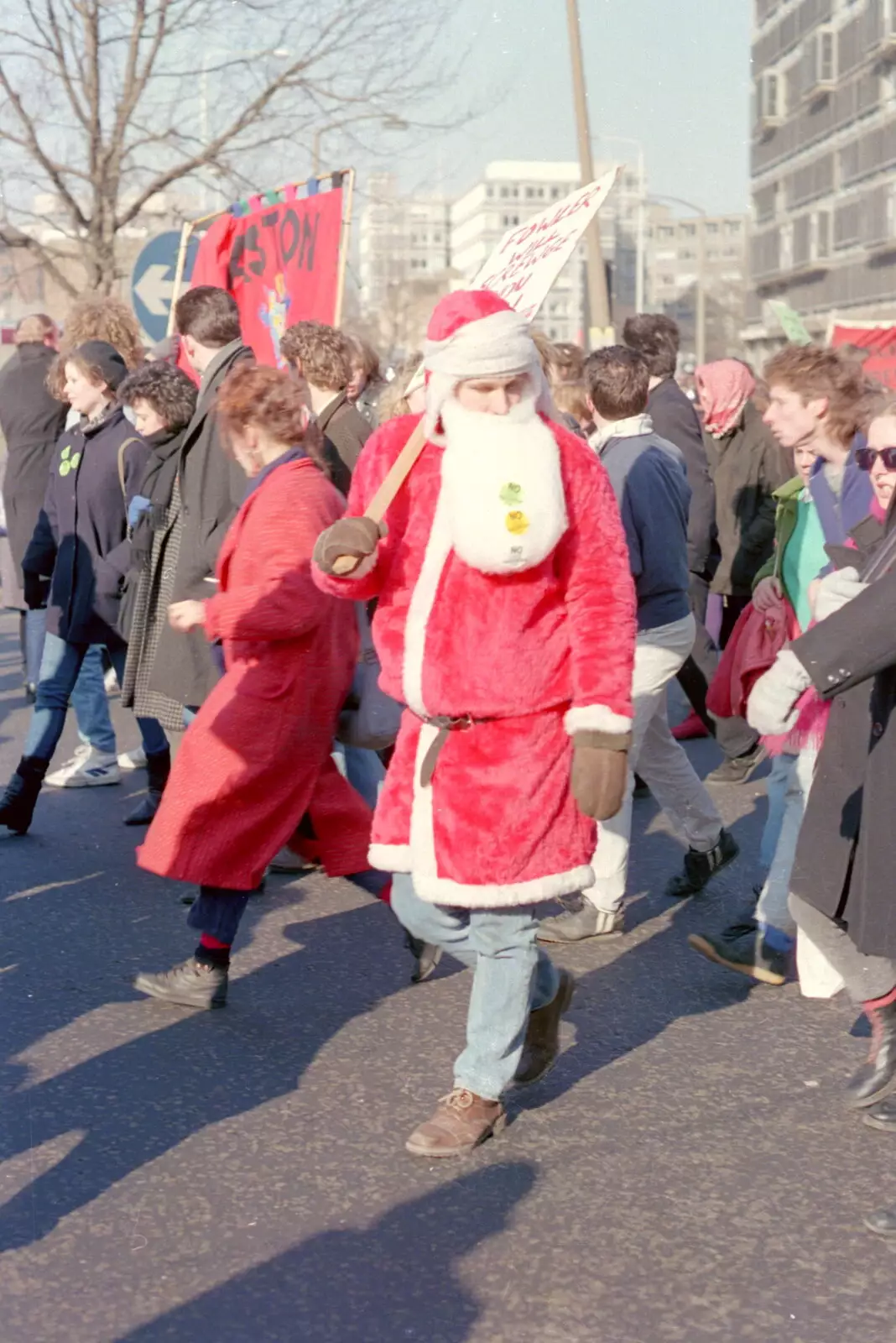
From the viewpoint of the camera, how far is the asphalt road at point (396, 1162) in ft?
11.0

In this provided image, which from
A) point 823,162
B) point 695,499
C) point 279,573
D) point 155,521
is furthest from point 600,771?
point 823,162

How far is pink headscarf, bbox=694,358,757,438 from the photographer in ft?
28.7

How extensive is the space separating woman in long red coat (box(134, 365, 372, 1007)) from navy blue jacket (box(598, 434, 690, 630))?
112cm

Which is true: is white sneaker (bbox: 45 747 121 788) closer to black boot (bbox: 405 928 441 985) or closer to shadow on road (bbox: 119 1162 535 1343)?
black boot (bbox: 405 928 441 985)

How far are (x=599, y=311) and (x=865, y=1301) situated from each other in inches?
725

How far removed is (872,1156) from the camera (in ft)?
13.4

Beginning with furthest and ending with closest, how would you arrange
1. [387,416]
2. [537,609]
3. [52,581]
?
[52,581], [387,416], [537,609]

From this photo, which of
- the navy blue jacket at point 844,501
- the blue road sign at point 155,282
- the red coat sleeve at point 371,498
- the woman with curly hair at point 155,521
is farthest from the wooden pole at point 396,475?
the blue road sign at point 155,282

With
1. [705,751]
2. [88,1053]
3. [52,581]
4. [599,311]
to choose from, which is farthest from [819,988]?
[599,311]

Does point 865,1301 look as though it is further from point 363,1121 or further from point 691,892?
point 691,892

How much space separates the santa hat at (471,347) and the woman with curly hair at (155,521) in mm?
2496

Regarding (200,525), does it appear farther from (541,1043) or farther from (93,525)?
(541,1043)

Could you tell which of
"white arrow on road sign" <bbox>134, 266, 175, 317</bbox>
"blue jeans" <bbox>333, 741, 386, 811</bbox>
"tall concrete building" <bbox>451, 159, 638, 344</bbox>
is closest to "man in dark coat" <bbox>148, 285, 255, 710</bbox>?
"blue jeans" <bbox>333, 741, 386, 811</bbox>

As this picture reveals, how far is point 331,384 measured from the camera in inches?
281
